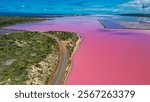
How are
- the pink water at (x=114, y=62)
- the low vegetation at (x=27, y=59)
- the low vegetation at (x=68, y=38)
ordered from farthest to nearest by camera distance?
1. the low vegetation at (x=68, y=38)
2. the low vegetation at (x=27, y=59)
3. the pink water at (x=114, y=62)

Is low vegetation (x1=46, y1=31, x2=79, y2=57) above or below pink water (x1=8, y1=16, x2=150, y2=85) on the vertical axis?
below

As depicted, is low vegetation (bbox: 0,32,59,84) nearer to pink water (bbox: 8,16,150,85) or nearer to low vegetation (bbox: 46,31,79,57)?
low vegetation (bbox: 46,31,79,57)

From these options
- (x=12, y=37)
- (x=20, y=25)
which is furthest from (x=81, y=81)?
(x=20, y=25)

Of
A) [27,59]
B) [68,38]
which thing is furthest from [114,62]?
[68,38]

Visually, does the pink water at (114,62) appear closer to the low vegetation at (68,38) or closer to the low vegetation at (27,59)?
the low vegetation at (27,59)

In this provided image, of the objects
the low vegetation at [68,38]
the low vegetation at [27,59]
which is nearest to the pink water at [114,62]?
the low vegetation at [27,59]

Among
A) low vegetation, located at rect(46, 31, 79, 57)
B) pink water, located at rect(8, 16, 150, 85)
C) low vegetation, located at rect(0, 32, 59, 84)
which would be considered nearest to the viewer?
pink water, located at rect(8, 16, 150, 85)

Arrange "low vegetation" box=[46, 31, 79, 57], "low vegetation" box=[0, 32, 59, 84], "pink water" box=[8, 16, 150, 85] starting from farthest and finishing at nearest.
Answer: "low vegetation" box=[46, 31, 79, 57] → "low vegetation" box=[0, 32, 59, 84] → "pink water" box=[8, 16, 150, 85]

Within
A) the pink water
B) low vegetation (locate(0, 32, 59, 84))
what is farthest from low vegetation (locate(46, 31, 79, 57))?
the pink water

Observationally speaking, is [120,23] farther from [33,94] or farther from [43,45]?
[33,94]

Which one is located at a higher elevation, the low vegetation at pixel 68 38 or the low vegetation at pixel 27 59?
the low vegetation at pixel 27 59

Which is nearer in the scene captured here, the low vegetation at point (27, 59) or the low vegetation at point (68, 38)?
the low vegetation at point (27, 59)
